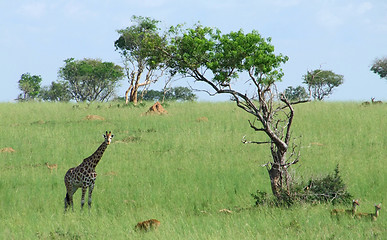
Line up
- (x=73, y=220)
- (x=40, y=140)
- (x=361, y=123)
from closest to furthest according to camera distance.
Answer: (x=73, y=220), (x=40, y=140), (x=361, y=123)

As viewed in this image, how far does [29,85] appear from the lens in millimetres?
71562

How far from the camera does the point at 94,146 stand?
23.0 m

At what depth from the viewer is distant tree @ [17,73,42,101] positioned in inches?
2803

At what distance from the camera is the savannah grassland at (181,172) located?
34.6ft

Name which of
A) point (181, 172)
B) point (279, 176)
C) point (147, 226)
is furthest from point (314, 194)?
point (181, 172)

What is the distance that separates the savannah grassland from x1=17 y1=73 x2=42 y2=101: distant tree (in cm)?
3870

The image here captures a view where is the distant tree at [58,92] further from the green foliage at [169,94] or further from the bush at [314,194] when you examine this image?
the bush at [314,194]

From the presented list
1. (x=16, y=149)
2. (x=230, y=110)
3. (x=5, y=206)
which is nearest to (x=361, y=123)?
(x=230, y=110)

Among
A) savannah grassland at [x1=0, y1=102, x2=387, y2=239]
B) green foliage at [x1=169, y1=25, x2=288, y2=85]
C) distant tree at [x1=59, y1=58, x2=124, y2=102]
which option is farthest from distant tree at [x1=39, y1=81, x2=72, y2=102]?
green foliage at [x1=169, y1=25, x2=288, y2=85]

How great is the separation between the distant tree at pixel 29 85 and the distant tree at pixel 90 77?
26.4 ft

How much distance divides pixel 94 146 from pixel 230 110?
12599mm

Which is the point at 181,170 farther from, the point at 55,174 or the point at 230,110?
the point at 230,110

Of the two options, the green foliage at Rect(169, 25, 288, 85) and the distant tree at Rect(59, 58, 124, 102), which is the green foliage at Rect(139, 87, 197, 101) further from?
the green foliage at Rect(169, 25, 288, 85)

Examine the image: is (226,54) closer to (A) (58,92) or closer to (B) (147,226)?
(B) (147,226)
